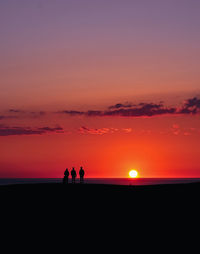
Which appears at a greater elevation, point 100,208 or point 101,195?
point 101,195

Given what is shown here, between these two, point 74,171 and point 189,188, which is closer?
point 189,188

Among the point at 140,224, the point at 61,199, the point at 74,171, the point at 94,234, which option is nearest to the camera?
the point at 94,234

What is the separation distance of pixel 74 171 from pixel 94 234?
2289cm

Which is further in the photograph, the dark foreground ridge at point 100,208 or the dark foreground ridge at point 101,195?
the dark foreground ridge at point 101,195

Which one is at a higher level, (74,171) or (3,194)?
(74,171)

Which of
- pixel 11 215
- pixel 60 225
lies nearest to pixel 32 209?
pixel 11 215

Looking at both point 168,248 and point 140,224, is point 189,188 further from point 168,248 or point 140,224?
point 168,248

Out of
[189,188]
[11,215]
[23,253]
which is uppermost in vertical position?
[189,188]

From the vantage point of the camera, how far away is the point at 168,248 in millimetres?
24250

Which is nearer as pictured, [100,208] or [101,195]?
[100,208]

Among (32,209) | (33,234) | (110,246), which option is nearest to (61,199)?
(32,209)

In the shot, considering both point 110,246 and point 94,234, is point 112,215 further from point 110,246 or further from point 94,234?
point 110,246

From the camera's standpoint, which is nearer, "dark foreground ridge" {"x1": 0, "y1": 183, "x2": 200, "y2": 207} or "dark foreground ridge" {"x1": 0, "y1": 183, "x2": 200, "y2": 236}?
Answer: "dark foreground ridge" {"x1": 0, "y1": 183, "x2": 200, "y2": 236}

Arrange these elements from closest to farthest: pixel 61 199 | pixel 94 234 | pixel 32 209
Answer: pixel 94 234, pixel 32 209, pixel 61 199
